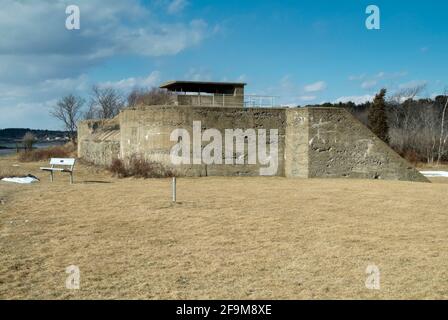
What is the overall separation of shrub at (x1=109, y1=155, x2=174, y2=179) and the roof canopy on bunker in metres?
6.63

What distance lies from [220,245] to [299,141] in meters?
14.5

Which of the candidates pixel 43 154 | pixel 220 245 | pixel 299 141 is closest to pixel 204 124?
pixel 299 141

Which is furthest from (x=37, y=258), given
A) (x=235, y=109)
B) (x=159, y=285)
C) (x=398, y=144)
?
(x=398, y=144)

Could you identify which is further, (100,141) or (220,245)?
(100,141)

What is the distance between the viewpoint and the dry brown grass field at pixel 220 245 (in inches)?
239

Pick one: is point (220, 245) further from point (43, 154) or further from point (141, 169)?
point (43, 154)

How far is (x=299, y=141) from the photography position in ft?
73.0

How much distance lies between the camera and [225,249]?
816 cm

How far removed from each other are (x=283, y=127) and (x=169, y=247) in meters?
15.6

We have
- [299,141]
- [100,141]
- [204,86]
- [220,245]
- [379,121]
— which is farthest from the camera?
[379,121]

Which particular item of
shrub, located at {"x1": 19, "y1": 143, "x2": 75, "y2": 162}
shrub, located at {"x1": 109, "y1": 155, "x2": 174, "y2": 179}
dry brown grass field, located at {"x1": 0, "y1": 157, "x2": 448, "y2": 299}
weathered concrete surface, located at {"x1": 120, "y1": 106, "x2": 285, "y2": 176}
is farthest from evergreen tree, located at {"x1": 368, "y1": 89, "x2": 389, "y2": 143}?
shrub, located at {"x1": 19, "y1": 143, "x2": 75, "y2": 162}

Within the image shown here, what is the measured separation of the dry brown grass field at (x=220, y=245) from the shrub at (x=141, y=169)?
20.4ft

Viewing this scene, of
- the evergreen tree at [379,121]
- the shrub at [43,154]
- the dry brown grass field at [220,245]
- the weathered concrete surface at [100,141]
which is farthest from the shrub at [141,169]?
the evergreen tree at [379,121]
